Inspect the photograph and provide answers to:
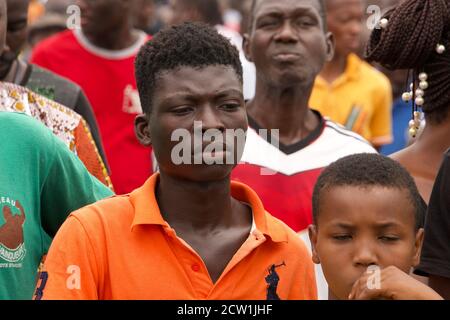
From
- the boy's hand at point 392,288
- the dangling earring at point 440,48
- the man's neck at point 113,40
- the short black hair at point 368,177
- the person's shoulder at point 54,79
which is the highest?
the man's neck at point 113,40

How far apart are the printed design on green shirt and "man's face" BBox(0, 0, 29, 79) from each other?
2.02m

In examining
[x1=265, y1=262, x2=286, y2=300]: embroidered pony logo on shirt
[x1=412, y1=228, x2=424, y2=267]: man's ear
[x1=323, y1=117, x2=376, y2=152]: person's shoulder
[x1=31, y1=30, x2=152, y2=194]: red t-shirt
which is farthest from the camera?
[x1=31, y1=30, x2=152, y2=194]: red t-shirt

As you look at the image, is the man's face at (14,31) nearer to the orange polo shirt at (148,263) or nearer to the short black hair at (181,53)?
the short black hair at (181,53)

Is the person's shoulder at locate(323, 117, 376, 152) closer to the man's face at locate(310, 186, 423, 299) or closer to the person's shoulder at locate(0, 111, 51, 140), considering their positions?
the man's face at locate(310, 186, 423, 299)

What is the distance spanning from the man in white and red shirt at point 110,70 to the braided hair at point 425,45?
8.39 feet

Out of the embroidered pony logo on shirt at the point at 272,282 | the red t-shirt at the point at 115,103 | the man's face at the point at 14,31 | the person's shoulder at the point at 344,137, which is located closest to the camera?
the embroidered pony logo on shirt at the point at 272,282

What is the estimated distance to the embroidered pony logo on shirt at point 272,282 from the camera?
402 cm

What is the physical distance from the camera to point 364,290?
3.88 metres

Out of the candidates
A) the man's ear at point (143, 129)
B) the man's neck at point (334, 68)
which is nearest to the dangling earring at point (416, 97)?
→ the man's ear at point (143, 129)

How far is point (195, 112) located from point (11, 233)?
2.38 feet

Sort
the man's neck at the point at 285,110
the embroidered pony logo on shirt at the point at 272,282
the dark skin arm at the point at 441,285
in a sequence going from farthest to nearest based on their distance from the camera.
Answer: the man's neck at the point at 285,110 < the dark skin arm at the point at 441,285 < the embroidered pony logo on shirt at the point at 272,282

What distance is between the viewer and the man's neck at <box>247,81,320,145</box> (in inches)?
238

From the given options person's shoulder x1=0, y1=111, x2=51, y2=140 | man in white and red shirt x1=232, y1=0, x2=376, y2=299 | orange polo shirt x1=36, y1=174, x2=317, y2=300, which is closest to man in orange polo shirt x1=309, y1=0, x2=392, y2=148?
man in white and red shirt x1=232, y1=0, x2=376, y2=299
